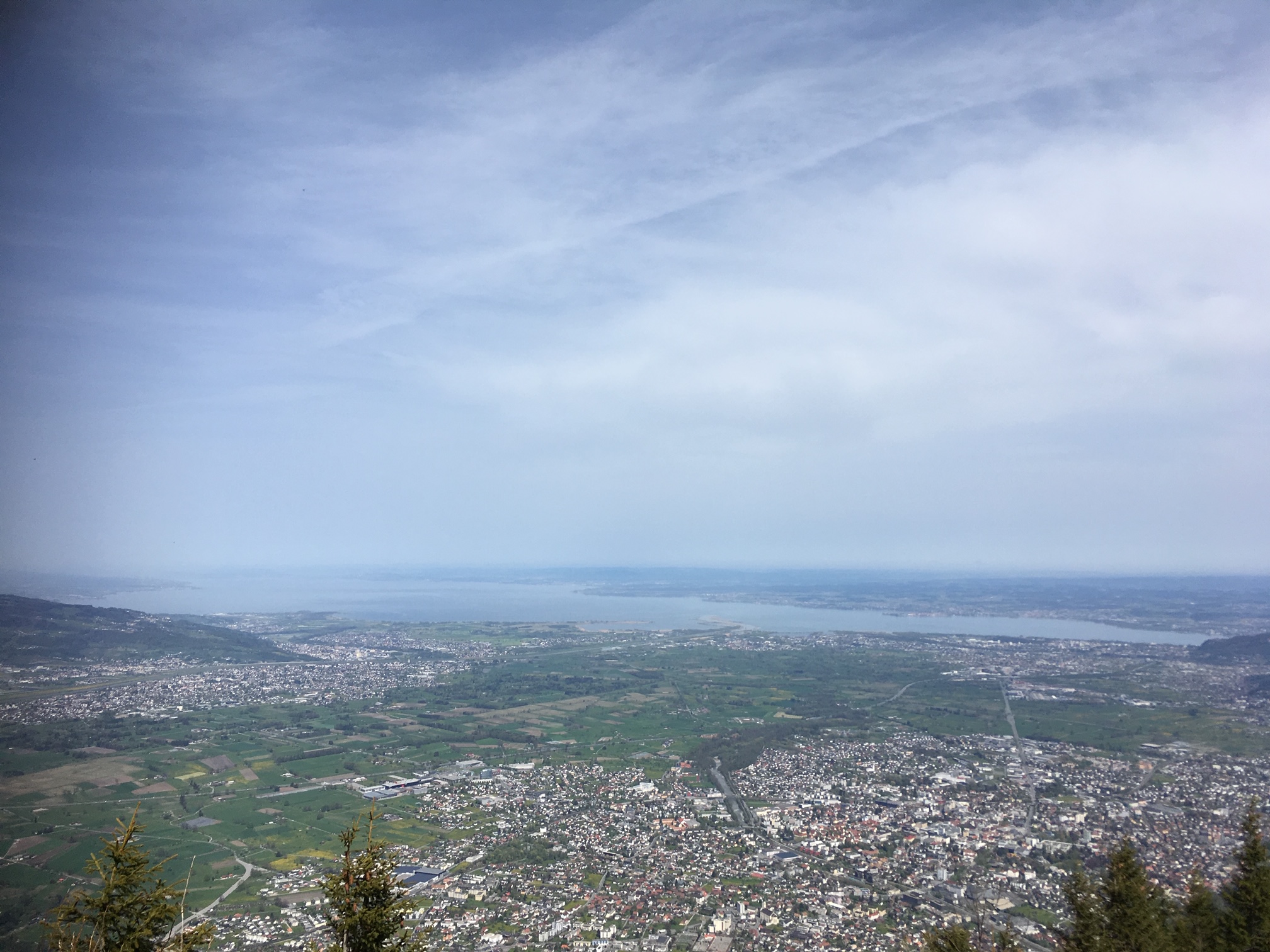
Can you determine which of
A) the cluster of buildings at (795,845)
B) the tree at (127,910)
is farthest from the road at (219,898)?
the tree at (127,910)

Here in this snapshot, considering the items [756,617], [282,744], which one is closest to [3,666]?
[282,744]

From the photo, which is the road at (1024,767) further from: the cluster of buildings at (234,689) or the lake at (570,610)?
the lake at (570,610)

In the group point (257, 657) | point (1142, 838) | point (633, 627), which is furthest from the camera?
point (633, 627)

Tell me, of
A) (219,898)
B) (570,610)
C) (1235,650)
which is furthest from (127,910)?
(570,610)

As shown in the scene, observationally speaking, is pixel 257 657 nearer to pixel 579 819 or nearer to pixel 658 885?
pixel 579 819

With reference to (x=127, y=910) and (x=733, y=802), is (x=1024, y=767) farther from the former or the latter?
(x=127, y=910)

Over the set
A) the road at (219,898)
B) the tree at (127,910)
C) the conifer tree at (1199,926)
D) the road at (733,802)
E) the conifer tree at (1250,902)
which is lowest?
the road at (733,802)
